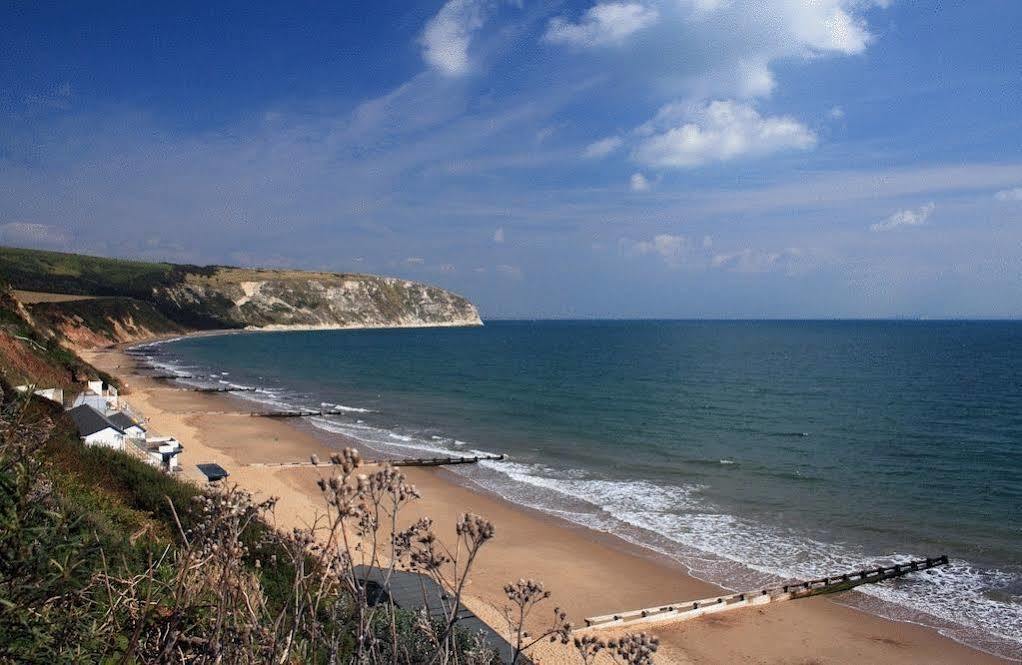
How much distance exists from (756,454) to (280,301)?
487 feet

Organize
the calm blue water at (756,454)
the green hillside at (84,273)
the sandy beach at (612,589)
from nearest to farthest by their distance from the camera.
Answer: the sandy beach at (612,589)
the calm blue water at (756,454)
the green hillside at (84,273)

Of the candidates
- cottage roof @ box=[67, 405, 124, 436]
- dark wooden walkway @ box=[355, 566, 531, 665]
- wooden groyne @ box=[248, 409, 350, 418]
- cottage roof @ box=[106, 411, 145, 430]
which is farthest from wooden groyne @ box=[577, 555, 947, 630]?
wooden groyne @ box=[248, 409, 350, 418]

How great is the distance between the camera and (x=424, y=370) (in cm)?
7494

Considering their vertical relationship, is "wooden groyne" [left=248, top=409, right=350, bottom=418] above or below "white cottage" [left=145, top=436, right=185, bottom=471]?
below

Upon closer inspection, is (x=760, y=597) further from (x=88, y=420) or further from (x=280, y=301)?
(x=280, y=301)

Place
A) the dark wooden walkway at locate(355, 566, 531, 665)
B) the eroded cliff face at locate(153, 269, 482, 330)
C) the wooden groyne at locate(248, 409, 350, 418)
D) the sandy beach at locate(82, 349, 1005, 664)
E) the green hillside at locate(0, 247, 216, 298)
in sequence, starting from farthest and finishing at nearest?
the eroded cliff face at locate(153, 269, 482, 330), the green hillside at locate(0, 247, 216, 298), the wooden groyne at locate(248, 409, 350, 418), the sandy beach at locate(82, 349, 1005, 664), the dark wooden walkway at locate(355, 566, 531, 665)

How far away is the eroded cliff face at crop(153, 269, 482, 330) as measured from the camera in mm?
146375

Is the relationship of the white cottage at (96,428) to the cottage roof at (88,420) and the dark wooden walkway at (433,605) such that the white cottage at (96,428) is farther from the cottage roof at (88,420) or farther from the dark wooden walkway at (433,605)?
the dark wooden walkway at (433,605)

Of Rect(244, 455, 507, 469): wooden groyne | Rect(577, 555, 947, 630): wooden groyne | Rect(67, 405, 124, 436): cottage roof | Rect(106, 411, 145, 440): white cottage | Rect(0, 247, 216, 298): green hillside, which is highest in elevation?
Rect(0, 247, 216, 298): green hillside

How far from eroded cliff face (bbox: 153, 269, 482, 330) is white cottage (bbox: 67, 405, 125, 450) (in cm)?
12792

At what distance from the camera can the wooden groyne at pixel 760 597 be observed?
1516 centimetres

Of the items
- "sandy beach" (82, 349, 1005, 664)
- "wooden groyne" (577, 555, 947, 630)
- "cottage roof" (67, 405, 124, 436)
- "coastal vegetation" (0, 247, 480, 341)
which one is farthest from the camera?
"coastal vegetation" (0, 247, 480, 341)

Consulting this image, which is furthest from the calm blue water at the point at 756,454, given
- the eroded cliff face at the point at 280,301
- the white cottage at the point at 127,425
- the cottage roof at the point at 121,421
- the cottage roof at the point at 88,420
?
the eroded cliff face at the point at 280,301

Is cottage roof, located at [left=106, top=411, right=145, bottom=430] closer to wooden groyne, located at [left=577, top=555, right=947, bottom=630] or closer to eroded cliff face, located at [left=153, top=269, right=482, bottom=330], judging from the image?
wooden groyne, located at [left=577, top=555, right=947, bottom=630]
